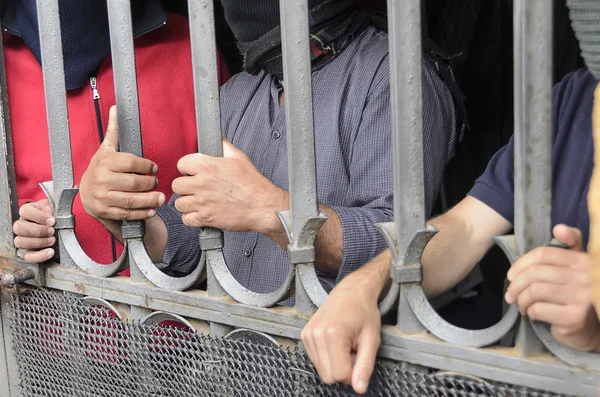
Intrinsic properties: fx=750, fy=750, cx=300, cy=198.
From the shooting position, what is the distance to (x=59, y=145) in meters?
1.80

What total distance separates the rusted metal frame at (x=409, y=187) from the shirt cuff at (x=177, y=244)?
1016 millimetres

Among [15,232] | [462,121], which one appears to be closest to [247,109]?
[462,121]

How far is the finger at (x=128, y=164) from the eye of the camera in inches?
68.4

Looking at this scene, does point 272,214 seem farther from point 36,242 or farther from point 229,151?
point 36,242

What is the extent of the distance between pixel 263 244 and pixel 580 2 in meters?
1.23

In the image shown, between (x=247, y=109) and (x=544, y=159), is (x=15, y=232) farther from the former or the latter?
(x=544, y=159)

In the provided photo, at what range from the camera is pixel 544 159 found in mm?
1180

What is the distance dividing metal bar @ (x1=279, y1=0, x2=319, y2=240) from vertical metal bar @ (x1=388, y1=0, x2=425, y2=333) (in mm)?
188

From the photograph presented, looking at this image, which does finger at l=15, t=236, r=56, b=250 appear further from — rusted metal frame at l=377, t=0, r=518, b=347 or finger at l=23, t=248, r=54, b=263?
rusted metal frame at l=377, t=0, r=518, b=347

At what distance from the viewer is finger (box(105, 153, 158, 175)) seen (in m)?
1.74

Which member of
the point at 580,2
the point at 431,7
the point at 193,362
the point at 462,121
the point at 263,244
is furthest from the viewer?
the point at 431,7

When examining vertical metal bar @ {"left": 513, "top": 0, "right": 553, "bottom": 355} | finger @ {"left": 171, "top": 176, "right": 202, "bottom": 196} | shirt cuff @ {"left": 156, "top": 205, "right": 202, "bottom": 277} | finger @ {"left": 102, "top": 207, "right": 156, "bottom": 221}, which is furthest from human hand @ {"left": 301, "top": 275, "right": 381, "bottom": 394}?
shirt cuff @ {"left": 156, "top": 205, "right": 202, "bottom": 277}

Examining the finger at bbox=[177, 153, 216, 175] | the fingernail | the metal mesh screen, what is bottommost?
the metal mesh screen

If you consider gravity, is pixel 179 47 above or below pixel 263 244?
above
